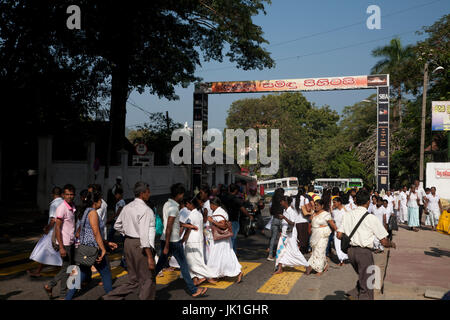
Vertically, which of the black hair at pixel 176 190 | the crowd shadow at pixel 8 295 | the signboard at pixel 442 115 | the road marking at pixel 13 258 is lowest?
the road marking at pixel 13 258

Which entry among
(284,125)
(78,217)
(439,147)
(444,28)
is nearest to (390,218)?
(78,217)

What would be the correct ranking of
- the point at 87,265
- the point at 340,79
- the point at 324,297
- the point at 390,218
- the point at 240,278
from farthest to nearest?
the point at 340,79 < the point at 390,218 < the point at 240,278 < the point at 324,297 < the point at 87,265

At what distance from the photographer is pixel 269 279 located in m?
8.27

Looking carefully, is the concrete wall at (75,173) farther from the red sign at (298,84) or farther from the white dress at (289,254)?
the white dress at (289,254)

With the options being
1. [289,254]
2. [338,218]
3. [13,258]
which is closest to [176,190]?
[289,254]

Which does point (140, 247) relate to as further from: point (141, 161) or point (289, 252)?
point (141, 161)

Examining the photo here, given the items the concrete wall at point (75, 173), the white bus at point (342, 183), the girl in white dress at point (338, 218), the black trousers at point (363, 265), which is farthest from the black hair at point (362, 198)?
the white bus at point (342, 183)

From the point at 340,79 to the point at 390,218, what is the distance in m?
15.1

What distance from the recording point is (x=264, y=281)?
8.10 m

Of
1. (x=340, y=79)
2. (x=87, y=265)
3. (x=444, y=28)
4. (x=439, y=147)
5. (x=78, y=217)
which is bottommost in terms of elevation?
(x=87, y=265)

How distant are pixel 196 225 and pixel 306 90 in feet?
71.0

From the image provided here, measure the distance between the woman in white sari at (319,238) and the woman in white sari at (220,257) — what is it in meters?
1.71

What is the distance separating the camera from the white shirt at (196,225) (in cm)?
725
